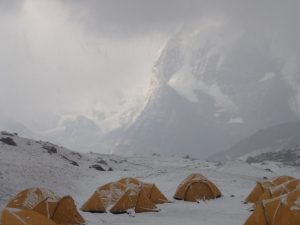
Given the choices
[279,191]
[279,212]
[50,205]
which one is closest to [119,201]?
[50,205]

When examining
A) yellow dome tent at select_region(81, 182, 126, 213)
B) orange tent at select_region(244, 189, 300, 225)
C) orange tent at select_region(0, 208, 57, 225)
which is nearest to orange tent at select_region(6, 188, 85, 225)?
yellow dome tent at select_region(81, 182, 126, 213)

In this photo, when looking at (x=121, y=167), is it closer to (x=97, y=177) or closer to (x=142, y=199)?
(x=97, y=177)

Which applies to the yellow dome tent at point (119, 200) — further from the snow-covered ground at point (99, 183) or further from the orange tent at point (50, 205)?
the orange tent at point (50, 205)

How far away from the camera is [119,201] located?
80.9 ft

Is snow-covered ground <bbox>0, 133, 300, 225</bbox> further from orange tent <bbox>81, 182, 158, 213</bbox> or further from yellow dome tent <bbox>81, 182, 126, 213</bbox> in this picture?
yellow dome tent <bbox>81, 182, 126, 213</bbox>

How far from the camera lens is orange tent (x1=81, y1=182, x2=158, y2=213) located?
24.7m

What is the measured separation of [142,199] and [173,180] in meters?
15.0

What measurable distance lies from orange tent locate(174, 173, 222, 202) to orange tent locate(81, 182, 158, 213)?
15.0ft

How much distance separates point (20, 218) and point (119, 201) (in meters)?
11.0

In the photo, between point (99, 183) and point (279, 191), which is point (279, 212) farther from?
point (99, 183)

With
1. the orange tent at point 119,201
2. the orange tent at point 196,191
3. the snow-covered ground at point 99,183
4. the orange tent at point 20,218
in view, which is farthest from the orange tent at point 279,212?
the orange tent at point 196,191

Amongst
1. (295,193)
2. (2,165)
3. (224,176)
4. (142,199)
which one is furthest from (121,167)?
(295,193)

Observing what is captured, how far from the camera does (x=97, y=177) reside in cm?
4469

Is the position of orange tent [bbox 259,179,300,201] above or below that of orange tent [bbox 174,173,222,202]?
below
